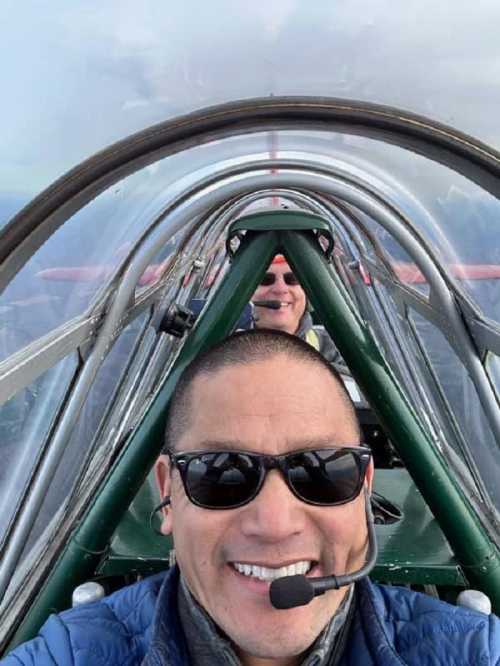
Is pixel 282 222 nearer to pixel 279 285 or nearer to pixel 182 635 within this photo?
pixel 182 635

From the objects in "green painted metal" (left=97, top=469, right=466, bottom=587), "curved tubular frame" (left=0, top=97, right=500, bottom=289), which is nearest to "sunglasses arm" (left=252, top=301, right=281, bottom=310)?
"green painted metal" (left=97, top=469, right=466, bottom=587)

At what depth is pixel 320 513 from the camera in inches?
42.8

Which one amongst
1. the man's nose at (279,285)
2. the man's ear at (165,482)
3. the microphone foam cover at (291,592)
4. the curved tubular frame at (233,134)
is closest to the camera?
the microphone foam cover at (291,592)

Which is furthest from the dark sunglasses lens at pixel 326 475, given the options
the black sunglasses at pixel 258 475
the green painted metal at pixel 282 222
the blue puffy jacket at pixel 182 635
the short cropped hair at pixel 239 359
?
the green painted metal at pixel 282 222

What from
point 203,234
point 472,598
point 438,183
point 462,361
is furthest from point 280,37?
point 203,234

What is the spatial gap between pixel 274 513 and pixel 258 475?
71mm

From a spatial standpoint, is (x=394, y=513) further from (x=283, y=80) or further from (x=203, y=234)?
(x=203, y=234)

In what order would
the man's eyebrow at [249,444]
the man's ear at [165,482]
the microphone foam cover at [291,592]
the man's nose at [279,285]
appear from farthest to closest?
the man's nose at [279,285] < the man's ear at [165,482] < the man's eyebrow at [249,444] < the microphone foam cover at [291,592]

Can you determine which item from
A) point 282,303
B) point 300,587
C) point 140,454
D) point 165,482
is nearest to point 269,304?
point 282,303

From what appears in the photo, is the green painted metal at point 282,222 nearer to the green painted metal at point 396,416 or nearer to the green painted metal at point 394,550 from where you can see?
the green painted metal at point 396,416

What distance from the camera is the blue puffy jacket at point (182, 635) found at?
1079mm

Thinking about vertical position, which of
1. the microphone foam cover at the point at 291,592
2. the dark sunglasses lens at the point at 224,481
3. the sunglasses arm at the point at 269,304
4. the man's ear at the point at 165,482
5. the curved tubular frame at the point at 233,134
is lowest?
the microphone foam cover at the point at 291,592

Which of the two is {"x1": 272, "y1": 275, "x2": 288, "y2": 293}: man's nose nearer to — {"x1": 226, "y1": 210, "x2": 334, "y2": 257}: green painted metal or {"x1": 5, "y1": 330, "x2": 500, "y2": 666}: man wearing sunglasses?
{"x1": 226, "y1": 210, "x2": 334, "y2": 257}: green painted metal

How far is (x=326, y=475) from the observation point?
1.09 meters
